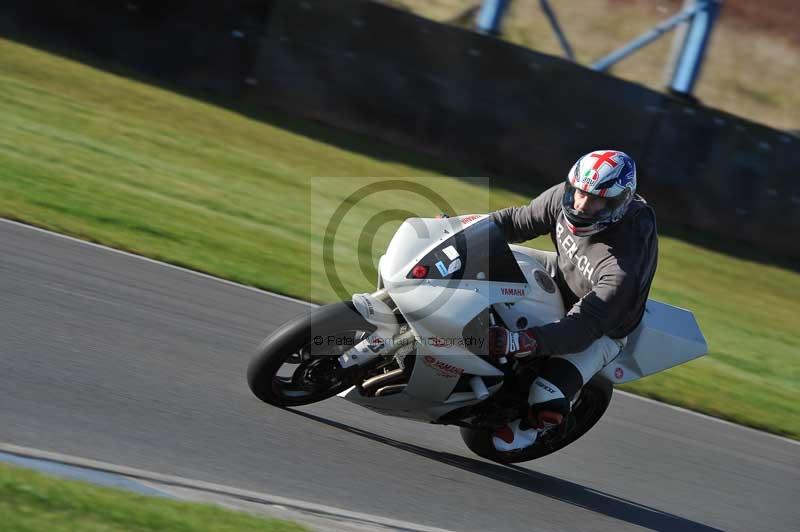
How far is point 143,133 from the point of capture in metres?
12.1

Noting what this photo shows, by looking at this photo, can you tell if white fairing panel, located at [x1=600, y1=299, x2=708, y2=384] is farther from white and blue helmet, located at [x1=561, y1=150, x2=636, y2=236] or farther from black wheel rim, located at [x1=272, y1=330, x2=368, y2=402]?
black wheel rim, located at [x1=272, y1=330, x2=368, y2=402]

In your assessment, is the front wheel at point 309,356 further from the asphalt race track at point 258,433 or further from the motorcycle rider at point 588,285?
the motorcycle rider at point 588,285

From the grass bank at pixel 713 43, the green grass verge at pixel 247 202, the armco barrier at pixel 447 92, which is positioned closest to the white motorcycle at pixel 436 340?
the green grass verge at pixel 247 202

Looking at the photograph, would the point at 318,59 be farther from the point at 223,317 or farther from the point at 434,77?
the point at 223,317

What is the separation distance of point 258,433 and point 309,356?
50 centimetres

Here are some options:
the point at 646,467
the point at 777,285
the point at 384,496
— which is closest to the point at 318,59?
the point at 777,285

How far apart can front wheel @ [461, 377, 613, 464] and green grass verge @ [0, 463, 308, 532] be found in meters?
2.14

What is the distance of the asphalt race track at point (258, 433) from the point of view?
5.21 m

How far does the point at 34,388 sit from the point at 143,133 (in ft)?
23.5

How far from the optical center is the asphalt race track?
5.21 metres

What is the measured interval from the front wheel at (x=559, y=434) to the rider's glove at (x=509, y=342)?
978 millimetres

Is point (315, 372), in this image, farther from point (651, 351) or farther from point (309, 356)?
point (651, 351)

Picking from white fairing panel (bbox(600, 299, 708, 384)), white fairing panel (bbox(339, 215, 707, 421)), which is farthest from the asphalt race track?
white fairing panel (bbox(600, 299, 708, 384))

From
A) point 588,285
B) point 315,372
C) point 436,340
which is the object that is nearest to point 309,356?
point 315,372
